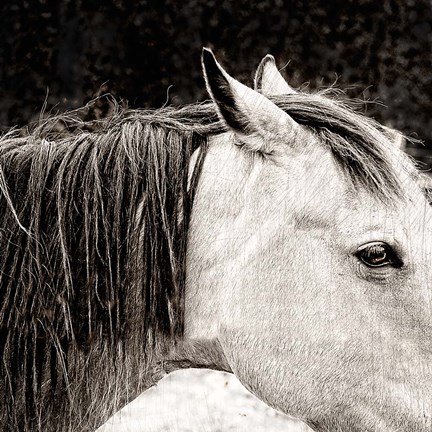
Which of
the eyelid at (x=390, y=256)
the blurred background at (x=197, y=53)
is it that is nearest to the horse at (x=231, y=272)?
the eyelid at (x=390, y=256)

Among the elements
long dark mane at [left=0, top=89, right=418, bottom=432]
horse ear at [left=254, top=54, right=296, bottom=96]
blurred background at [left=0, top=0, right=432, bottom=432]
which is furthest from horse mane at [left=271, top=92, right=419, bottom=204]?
blurred background at [left=0, top=0, right=432, bottom=432]

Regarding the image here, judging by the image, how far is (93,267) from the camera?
3.55ft

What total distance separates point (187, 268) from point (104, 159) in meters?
0.24

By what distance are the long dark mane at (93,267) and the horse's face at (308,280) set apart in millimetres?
44

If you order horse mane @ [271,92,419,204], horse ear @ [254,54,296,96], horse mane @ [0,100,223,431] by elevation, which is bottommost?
horse mane @ [0,100,223,431]

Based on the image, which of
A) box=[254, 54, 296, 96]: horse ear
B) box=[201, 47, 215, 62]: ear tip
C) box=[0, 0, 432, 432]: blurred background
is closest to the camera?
box=[201, 47, 215, 62]: ear tip

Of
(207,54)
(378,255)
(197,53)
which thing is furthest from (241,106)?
(197,53)

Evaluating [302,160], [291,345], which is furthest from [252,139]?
[291,345]

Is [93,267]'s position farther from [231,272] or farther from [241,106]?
[241,106]

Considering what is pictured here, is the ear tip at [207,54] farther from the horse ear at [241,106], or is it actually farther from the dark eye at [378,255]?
the dark eye at [378,255]

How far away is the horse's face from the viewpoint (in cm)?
106

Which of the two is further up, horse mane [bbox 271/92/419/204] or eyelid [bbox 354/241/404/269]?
horse mane [bbox 271/92/419/204]

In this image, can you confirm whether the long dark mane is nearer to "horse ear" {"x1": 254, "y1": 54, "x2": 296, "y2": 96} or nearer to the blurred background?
"horse ear" {"x1": 254, "y1": 54, "x2": 296, "y2": 96}

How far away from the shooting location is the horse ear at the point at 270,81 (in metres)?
1.36
